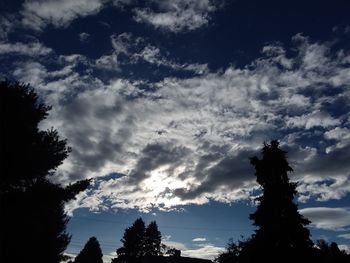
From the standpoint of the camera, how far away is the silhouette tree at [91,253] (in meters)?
63.8

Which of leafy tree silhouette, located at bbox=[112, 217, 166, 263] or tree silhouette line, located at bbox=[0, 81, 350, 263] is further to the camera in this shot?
leafy tree silhouette, located at bbox=[112, 217, 166, 263]

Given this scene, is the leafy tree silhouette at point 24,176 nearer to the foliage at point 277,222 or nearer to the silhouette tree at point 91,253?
the foliage at point 277,222

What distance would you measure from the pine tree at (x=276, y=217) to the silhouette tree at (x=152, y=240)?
51.0 metres

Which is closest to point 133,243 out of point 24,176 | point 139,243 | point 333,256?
point 139,243

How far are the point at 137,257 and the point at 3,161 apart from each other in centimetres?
6147

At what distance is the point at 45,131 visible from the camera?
1670 cm

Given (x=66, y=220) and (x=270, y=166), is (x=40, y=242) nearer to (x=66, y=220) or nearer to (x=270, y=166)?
(x=270, y=166)

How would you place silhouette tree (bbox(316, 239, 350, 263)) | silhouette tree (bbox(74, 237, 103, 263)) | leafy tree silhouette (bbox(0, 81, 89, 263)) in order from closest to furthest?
leafy tree silhouette (bbox(0, 81, 89, 263)) → silhouette tree (bbox(316, 239, 350, 263)) → silhouette tree (bbox(74, 237, 103, 263))

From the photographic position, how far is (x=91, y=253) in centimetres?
6456

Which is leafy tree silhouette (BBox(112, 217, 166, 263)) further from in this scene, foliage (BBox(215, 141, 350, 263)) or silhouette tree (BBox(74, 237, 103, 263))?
foliage (BBox(215, 141, 350, 263))

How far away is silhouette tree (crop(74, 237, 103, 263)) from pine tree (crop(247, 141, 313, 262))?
149 feet

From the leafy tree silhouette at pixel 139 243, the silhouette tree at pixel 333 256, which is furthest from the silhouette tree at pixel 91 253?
the silhouette tree at pixel 333 256

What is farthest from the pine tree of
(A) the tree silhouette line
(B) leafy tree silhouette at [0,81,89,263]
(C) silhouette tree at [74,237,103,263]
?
(C) silhouette tree at [74,237,103,263]

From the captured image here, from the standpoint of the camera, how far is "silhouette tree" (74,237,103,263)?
2510 inches
